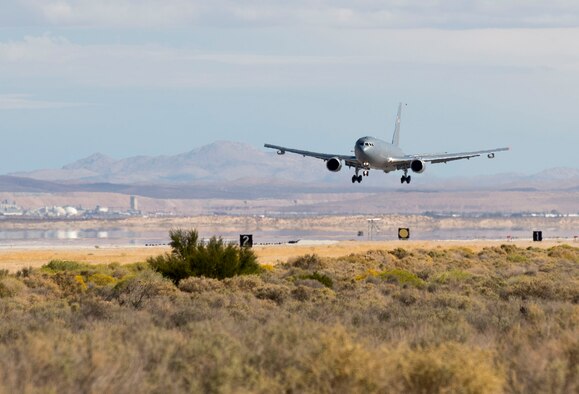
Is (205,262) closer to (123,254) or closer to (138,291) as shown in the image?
(138,291)

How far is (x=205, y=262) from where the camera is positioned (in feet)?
135

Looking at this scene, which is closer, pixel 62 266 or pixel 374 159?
pixel 62 266

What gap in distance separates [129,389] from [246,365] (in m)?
1.66

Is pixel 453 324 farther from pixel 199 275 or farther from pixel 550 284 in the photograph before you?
pixel 199 275

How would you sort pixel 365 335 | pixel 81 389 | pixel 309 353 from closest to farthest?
pixel 81 389, pixel 309 353, pixel 365 335

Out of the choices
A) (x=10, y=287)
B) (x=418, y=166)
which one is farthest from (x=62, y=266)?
(x=418, y=166)

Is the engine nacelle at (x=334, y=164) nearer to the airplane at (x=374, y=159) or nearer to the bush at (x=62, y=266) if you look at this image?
the airplane at (x=374, y=159)

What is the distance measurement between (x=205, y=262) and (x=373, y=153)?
33.7 m

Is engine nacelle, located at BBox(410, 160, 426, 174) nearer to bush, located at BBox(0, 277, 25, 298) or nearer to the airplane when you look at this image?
the airplane

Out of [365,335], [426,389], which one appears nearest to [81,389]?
[426,389]

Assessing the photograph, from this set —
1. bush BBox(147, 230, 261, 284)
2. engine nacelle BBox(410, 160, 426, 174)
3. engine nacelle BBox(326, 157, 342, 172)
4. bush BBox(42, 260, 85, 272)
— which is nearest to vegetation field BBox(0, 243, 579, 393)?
bush BBox(147, 230, 261, 284)

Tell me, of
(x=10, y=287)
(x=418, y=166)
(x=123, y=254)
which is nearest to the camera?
(x=10, y=287)

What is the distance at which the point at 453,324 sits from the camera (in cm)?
2130

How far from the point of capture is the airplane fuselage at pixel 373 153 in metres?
73.4
